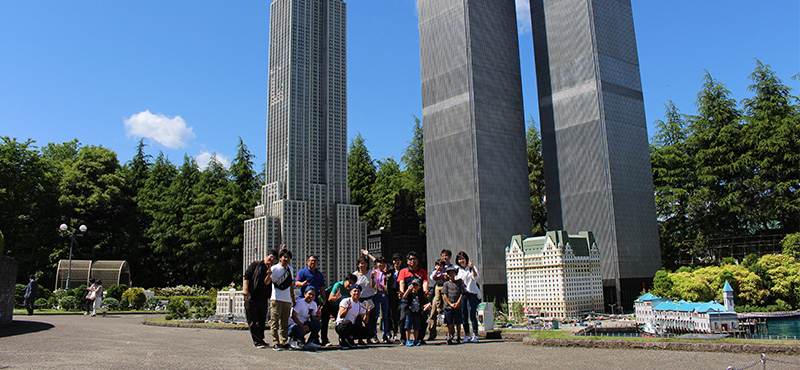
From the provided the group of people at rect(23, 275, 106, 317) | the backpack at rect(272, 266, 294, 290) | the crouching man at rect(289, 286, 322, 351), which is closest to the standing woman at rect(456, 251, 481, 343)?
the crouching man at rect(289, 286, 322, 351)

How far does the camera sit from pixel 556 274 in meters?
25.4

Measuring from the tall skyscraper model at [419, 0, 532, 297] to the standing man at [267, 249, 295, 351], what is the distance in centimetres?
2488

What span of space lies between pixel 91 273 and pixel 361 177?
23805 mm

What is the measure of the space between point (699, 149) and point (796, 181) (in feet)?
23.2

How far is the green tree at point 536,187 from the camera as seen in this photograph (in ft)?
146

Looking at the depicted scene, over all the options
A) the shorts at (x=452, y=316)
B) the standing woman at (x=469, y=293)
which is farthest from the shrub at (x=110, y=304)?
the shorts at (x=452, y=316)

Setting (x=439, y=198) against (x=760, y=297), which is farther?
(x=439, y=198)

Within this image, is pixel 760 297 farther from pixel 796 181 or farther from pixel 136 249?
pixel 136 249

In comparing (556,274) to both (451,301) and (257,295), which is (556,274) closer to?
(451,301)

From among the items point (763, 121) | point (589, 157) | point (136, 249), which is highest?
point (763, 121)

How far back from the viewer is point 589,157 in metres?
34.0

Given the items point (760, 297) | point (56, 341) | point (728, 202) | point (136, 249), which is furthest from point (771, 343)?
point (136, 249)

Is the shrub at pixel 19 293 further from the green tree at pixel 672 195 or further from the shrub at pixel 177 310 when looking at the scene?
the green tree at pixel 672 195

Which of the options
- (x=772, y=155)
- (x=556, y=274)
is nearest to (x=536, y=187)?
(x=772, y=155)
